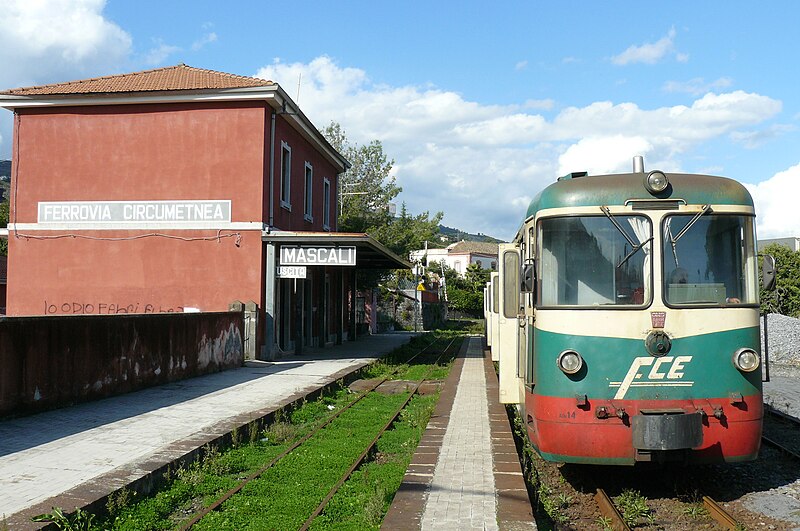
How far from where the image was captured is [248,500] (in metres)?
6.54

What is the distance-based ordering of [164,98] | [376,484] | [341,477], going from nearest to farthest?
[376,484]
[341,477]
[164,98]

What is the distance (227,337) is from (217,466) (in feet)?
30.0

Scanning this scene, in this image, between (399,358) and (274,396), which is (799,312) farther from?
(274,396)

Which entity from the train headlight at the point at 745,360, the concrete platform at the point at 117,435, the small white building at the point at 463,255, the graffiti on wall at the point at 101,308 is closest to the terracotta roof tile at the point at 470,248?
the small white building at the point at 463,255

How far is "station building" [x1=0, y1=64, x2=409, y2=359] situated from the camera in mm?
19344

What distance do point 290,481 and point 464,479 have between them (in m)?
1.72

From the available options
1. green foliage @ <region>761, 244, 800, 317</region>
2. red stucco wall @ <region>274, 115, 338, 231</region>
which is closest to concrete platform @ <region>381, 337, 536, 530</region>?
red stucco wall @ <region>274, 115, 338, 231</region>

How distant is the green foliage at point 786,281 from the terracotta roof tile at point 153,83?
21.5m

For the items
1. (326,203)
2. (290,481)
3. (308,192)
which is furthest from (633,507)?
(326,203)

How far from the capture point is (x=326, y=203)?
27.9m

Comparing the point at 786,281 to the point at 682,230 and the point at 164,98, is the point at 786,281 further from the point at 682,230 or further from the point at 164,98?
the point at 682,230

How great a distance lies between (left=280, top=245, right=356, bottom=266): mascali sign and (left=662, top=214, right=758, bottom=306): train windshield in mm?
11883

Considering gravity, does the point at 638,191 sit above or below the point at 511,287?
A: above

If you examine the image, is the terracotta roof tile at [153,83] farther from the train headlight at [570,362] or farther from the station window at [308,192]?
the train headlight at [570,362]
